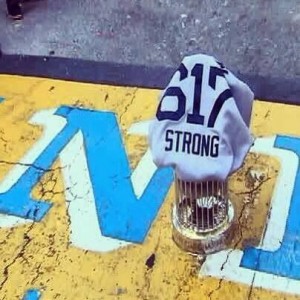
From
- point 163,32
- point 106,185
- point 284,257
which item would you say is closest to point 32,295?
point 106,185

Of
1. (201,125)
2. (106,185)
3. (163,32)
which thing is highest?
(201,125)

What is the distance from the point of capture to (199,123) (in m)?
1.24

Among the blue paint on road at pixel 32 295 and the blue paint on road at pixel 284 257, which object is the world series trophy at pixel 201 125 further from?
the blue paint on road at pixel 32 295

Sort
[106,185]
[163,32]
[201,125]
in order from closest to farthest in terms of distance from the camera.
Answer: [201,125] < [106,185] < [163,32]

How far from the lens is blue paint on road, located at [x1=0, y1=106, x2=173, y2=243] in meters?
1.43

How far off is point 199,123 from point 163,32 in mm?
1112

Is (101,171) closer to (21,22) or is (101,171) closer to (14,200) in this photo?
(14,200)

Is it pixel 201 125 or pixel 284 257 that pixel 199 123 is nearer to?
pixel 201 125

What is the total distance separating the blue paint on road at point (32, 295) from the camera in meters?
1.29

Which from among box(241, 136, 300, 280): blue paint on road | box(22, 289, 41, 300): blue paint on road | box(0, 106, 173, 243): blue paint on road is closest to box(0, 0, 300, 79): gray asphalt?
box(0, 106, 173, 243): blue paint on road

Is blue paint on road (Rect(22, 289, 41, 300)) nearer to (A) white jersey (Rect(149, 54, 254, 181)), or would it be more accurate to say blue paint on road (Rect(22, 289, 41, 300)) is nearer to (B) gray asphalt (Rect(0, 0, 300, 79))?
(A) white jersey (Rect(149, 54, 254, 181))

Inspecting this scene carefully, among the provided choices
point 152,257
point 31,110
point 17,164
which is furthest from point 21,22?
point 152,257

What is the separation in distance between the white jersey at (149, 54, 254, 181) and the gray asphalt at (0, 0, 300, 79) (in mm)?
816

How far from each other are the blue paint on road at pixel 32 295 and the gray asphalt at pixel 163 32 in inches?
37.1
